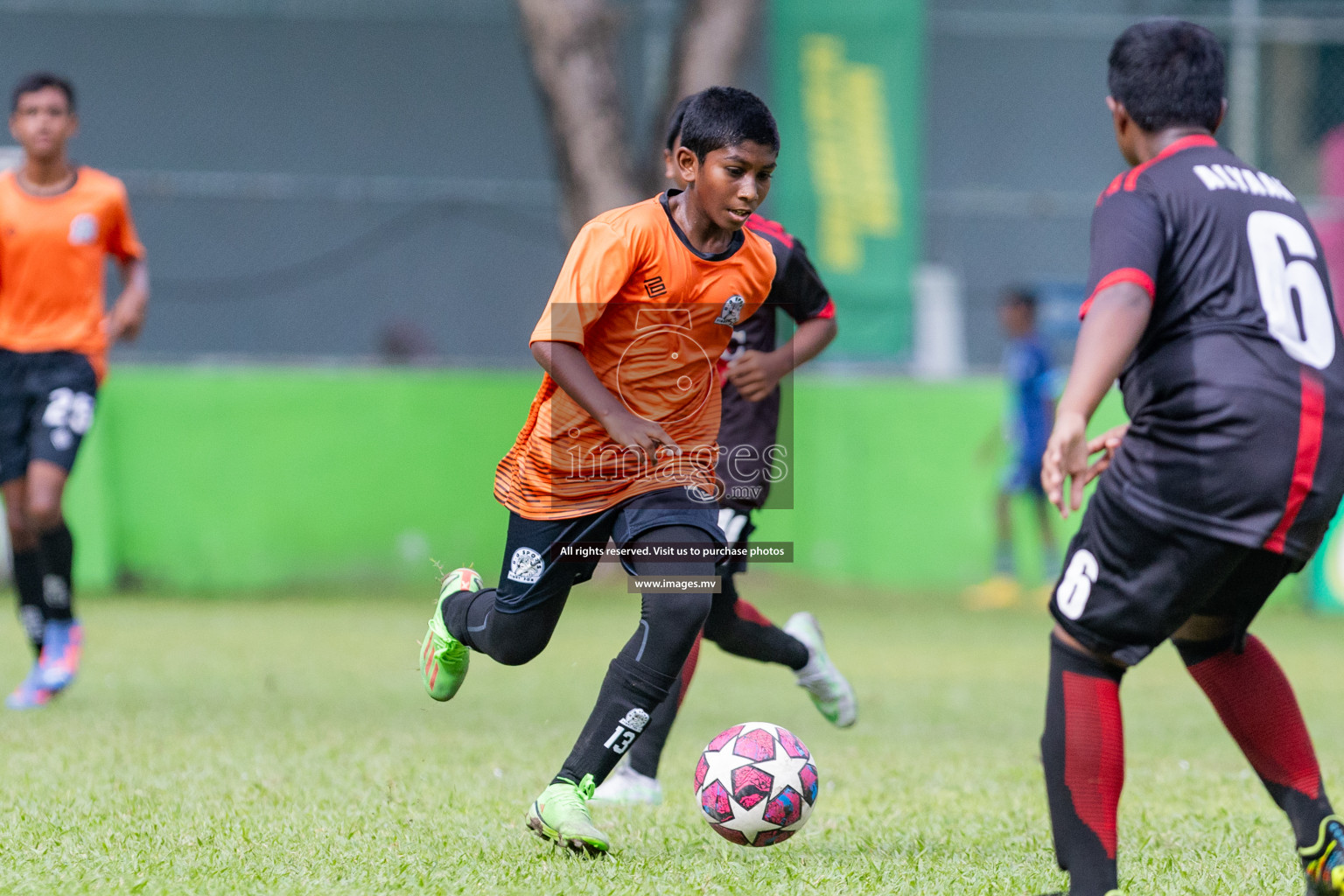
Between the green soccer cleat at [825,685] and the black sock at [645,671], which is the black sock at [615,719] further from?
the green soccer cleat at [825,685]

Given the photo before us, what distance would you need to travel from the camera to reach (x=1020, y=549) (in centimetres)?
1335

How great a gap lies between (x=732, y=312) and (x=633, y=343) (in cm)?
28

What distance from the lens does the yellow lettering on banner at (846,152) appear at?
1330 centimetres

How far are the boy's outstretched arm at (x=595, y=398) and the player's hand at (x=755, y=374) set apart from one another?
110 cm

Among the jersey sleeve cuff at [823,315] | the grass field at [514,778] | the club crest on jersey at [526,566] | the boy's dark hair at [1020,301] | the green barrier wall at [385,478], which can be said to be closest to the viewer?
the grass field at [514,778]

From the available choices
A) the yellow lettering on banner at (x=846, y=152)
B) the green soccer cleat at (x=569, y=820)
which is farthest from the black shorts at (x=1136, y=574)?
the yellow lettering on banner at (x=846, y=152)

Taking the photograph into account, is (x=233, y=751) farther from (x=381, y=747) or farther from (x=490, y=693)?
(x=490, y=693)

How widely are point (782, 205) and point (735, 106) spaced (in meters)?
9.38

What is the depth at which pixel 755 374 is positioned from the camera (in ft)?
17.1

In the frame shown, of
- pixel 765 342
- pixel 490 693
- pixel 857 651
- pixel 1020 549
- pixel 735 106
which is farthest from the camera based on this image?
pixel 1020 549

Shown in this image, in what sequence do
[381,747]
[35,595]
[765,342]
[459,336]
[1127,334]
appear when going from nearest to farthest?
[1127,334], [765,342], [381,747], [35,595], [459,336]

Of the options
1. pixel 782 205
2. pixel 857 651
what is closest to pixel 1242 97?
pixel 782 205

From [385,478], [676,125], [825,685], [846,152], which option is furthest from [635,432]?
[846,152]

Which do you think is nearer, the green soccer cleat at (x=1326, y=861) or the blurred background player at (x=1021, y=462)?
the green soccer cleat at (x=1326, y=861)
